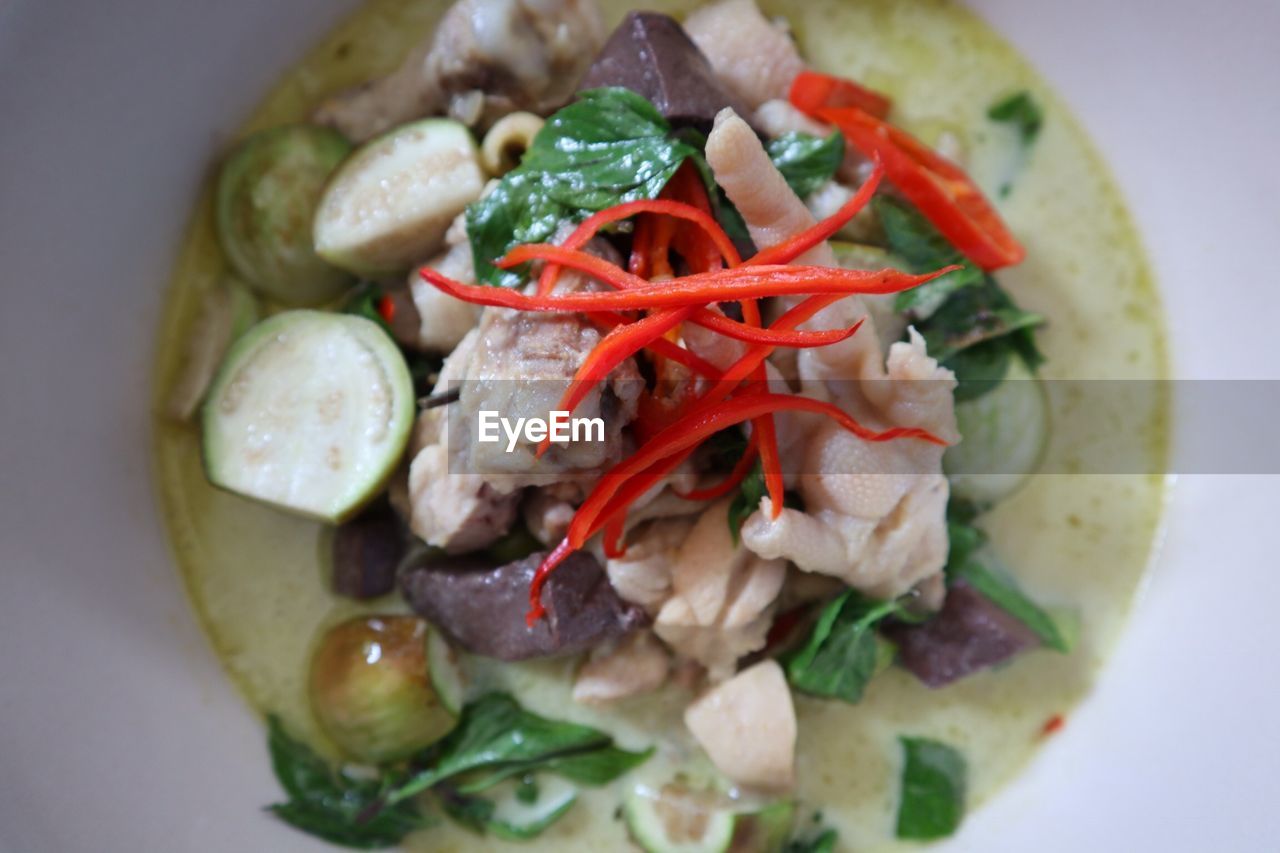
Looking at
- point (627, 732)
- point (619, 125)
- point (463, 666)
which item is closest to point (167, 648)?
point (463, 666)

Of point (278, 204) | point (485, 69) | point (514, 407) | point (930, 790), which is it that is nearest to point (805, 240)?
point (514, 407)

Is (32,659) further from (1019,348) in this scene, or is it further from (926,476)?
(1019,348)

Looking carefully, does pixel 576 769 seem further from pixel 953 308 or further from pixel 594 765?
pixel 953 308

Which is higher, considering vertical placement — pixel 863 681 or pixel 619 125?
pixel 619 125

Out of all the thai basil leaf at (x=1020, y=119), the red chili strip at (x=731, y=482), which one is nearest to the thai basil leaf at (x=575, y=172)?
the red chili strip at (x=731, y=482)

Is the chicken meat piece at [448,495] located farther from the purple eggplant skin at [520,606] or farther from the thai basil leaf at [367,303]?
the thai basil leaf at [367,303]

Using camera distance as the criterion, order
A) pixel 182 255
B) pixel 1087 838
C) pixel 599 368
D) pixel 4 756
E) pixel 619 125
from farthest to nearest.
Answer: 1. pixel 182 255
2. pixel 1087 838
3. pixel 619 125
4. pixel 4 756
5. pixel 599 368

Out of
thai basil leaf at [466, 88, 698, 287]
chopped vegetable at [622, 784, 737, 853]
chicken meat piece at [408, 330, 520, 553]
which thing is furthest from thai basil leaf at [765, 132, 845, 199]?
chopped vegetable at [622, 784, 737, 853]
